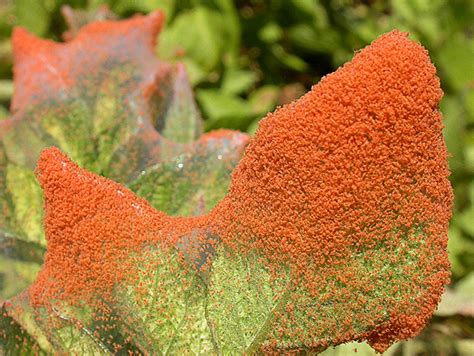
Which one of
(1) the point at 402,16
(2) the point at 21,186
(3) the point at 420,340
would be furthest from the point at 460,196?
(2) the point at 21,186

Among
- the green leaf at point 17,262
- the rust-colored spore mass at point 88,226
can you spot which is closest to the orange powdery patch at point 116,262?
the rust-colored spore mass at point 88,226

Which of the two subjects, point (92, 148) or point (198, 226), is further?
point (92, 148)

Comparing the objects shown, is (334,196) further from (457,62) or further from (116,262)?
(457,62)

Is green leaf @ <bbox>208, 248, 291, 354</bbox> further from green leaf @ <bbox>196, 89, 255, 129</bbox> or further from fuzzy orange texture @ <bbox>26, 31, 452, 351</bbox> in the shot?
green leaf @ <bbox>196, 89, 255, 129</bbox>

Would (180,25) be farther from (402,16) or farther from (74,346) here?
(74,346)

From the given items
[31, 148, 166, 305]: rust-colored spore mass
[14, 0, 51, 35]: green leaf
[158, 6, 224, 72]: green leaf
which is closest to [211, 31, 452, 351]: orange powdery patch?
[31, 148, 166, 305]: rust-colored spore mass

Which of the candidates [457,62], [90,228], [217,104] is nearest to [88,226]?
[90,228]

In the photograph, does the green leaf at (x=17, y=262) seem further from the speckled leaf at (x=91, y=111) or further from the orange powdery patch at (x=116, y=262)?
the orange powdery patch at (x=116, y=262)
